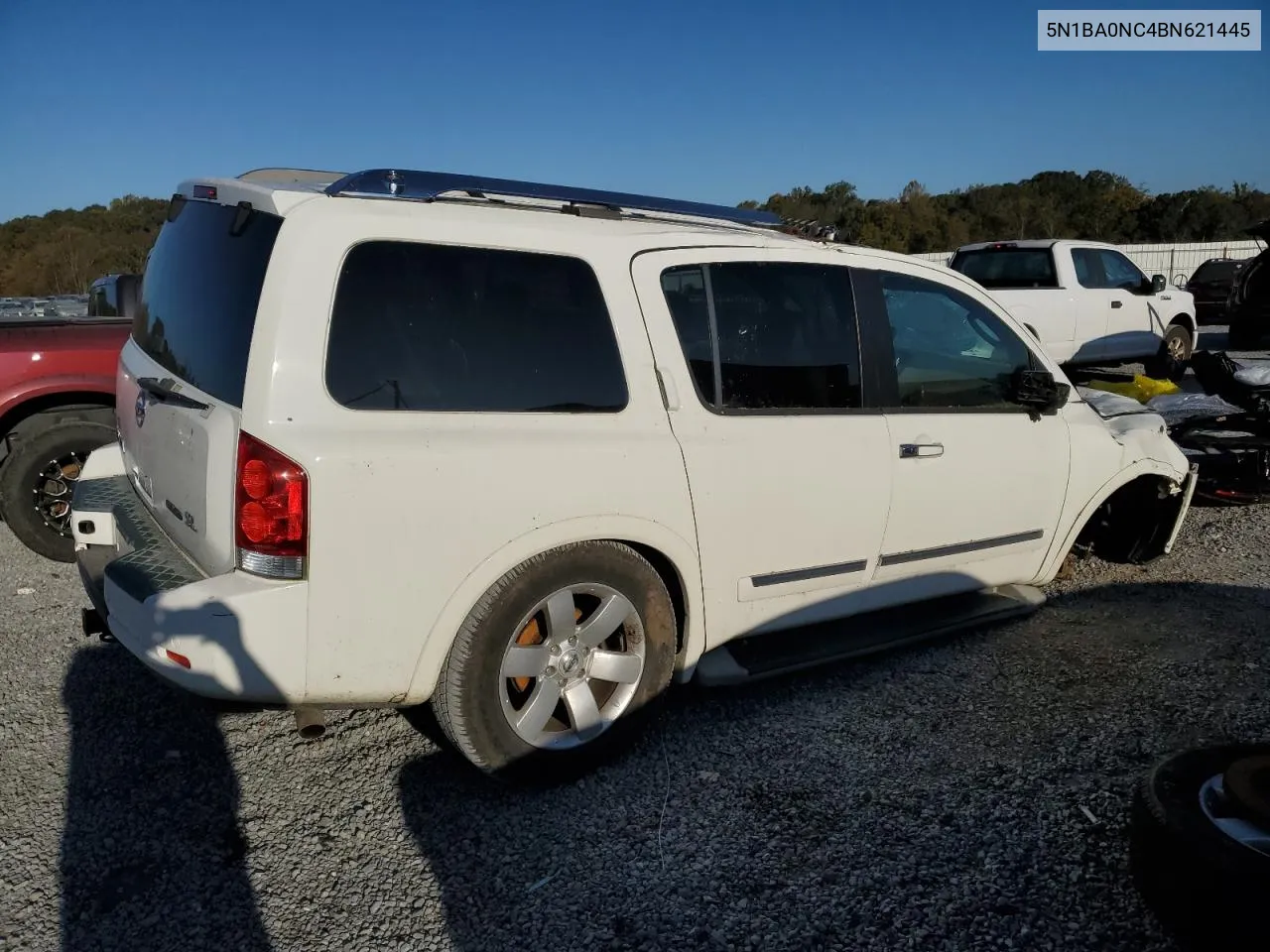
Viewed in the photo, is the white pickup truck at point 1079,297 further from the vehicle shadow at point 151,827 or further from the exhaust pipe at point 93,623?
the exhaust pipe at point 93,623

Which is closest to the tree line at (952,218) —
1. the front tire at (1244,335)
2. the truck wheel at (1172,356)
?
the truck wheel at (1172,356)

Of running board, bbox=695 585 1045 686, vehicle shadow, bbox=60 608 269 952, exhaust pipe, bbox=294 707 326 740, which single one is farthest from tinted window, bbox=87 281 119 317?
running board, bbox=695 585 1045 686

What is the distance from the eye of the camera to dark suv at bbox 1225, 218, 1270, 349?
896 centimetres

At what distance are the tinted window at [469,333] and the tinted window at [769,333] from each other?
13.5 inches

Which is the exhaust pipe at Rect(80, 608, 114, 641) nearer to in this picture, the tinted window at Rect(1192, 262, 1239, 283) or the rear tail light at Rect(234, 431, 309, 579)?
the rear tail light at Rect(234, 431, 309, 579)

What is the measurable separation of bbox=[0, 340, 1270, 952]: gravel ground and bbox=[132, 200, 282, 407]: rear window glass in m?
1.37

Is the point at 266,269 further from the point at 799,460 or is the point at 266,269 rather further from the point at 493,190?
the point at 799,460

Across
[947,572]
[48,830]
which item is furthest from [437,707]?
A: [947,572]

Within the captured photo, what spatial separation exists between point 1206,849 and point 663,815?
4.93 ft

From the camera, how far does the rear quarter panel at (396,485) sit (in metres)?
2.62

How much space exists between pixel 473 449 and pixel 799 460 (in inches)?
49.1

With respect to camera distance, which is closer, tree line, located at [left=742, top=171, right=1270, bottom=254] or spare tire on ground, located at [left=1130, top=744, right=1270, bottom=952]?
spare tire on ground, located at [left=1130, top=744, right=1270, bottom=952]

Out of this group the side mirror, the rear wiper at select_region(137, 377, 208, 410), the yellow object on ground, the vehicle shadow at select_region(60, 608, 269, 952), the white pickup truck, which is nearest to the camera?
the vehicle shadow at select_region(60, 608, 269, 952)

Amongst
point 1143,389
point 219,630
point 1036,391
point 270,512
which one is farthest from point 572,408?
point 1143,389
